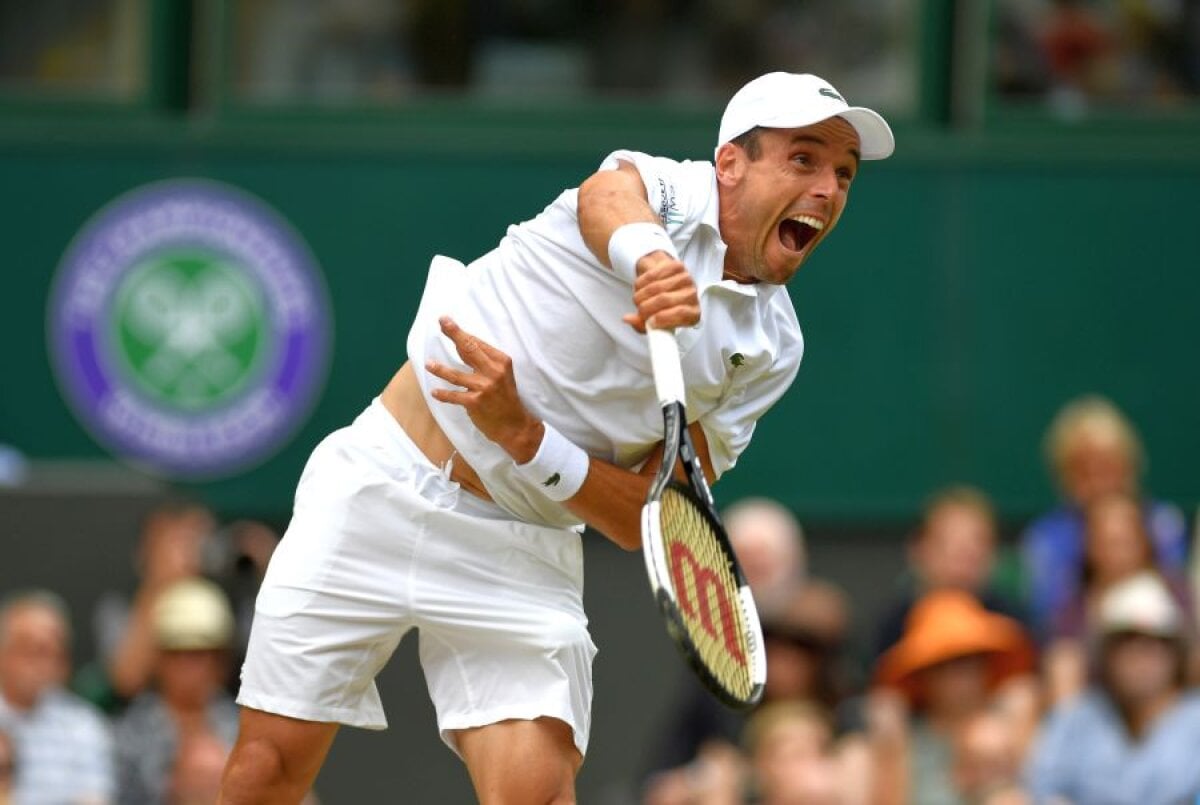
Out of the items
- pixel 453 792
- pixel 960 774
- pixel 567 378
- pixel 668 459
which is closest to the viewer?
pixel 668 459

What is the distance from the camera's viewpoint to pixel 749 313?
4.92 m

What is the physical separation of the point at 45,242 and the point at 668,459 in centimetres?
596

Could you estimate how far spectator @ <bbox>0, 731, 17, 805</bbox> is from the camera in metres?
7.65

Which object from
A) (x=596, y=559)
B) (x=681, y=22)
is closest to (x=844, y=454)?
(x=596, y=559)

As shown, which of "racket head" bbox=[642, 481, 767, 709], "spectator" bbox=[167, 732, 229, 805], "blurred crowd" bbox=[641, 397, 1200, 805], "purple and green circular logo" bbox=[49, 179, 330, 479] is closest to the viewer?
"racket head" bbox=[642, 481, 767, 709]

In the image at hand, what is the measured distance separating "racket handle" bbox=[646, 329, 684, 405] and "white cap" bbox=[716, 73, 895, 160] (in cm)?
52

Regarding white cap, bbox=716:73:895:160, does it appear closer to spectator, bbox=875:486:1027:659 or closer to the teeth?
the teeth

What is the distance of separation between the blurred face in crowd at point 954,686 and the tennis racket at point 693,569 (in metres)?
3.02

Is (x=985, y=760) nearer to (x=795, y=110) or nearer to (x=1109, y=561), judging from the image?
(x=1109, y=561)

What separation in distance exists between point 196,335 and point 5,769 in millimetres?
2617

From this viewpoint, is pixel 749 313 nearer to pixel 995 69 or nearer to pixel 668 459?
pixel 668 459

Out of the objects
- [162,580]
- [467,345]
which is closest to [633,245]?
[467,345]

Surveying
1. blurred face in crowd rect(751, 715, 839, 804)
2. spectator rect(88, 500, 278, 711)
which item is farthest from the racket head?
spectator rect(88, 500, 278, 711)

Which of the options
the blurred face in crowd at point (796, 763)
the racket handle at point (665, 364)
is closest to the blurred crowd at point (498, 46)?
the blurred face in crowd at point (796, 763)
